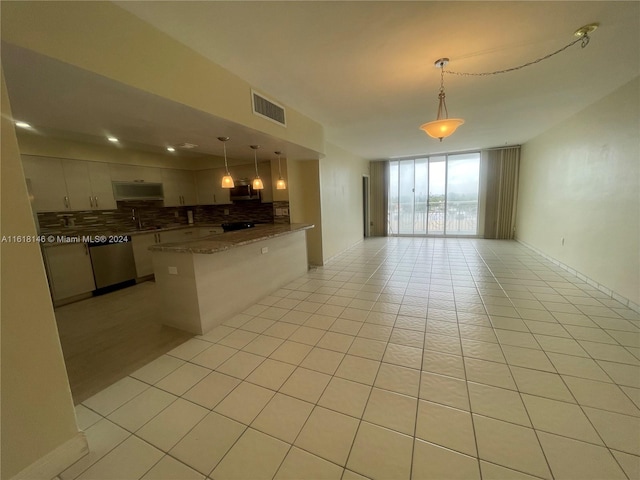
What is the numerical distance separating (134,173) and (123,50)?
3899 millimetres

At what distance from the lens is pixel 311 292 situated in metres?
3.87

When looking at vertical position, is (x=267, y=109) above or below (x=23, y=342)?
above

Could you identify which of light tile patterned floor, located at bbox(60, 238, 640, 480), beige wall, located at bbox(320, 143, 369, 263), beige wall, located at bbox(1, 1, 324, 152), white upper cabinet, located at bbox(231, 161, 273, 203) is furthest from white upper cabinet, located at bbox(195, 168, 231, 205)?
light tile patterned floor, located at bbox(60, 238, 640, 480)

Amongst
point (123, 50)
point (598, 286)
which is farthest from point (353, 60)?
point (598, 286)

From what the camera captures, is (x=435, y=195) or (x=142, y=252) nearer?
(x=142, y=252)

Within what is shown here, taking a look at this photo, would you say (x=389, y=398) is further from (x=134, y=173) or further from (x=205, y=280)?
(x=134, y=173)

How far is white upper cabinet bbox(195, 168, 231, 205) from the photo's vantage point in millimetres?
5703

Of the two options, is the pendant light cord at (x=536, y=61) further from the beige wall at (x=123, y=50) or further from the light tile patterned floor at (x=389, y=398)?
the light tile patterned floor at (x=389, y=398)

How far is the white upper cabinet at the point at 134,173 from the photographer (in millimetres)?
4539

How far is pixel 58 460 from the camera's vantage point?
138 cm

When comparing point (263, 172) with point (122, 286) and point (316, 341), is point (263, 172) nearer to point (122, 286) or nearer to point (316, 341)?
point (122, 286)

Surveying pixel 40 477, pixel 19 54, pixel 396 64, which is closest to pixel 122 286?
pixel 40 477

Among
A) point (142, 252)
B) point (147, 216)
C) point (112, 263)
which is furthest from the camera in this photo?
point (147, 216)

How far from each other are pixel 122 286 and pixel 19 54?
4.08 m
